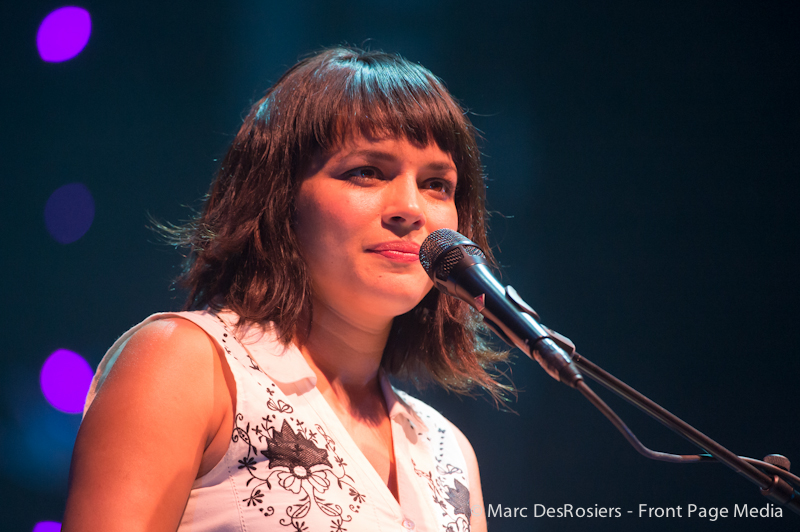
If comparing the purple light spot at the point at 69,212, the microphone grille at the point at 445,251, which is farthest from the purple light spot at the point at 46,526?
the microphone grille at the point at 445,251

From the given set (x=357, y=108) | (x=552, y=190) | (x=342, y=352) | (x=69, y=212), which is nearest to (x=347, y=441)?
(x=342, y=352)

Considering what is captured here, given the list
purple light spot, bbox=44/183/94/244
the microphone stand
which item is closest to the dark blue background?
purple light spot, bbox=44/183/94/244

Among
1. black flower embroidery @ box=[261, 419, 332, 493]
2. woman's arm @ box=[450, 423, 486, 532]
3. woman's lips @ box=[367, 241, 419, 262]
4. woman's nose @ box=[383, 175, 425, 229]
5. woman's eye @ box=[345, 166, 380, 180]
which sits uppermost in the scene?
woman's eye @ box=[345, 166, 380, 180]

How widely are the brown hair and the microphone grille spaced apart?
405mm

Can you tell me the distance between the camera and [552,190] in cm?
257

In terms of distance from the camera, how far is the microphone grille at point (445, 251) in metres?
1.02

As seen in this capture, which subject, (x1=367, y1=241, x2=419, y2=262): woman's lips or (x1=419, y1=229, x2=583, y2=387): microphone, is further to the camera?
(x1=367, y1=241, x2=419, y2=262): woman's lips

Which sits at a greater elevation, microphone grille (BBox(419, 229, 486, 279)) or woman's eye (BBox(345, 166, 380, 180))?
woman's eye (BBox(345, 166, 380, 180))

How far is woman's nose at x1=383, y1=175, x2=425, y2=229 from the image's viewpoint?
1319 millimetres

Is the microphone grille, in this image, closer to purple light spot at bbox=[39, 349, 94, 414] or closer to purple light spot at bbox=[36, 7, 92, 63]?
purple light spot at bbox=[39, 349, 94, 414]

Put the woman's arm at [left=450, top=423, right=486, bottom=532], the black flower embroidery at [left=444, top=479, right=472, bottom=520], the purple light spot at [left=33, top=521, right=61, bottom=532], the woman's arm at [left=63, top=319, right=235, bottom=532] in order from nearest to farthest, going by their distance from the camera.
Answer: the woman's arm at [left=63, top=319, right=235, bottom=532], the black flower embroidery at [left=444, top=479, right=472, bottom=520], the woman's arm at [left=450, top=423, right=486, bottom=532], the purple light spot at [left=33, top=521, right=61, bottom=532]

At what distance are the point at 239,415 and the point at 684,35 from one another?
2.35 metres

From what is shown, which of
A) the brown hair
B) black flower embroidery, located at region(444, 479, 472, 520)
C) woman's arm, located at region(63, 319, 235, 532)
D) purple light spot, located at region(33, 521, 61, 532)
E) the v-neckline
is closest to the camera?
woman's arm, located at region(63, 319, 235, 532)

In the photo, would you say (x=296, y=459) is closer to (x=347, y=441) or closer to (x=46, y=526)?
(x=347, y=441)
